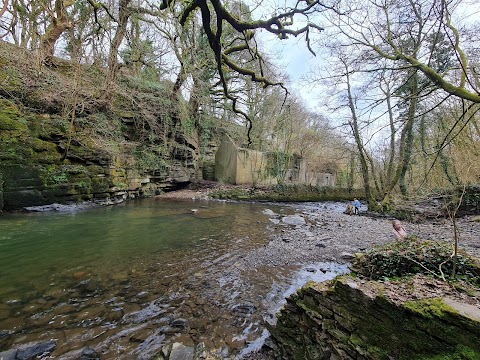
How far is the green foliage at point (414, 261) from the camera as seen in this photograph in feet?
9.64

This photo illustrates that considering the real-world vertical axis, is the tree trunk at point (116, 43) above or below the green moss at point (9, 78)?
above

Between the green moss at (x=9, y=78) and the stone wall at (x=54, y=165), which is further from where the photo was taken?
the green moss at (x=9, y=78)

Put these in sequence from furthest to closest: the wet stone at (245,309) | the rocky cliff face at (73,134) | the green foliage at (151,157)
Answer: the green foliage at (151,157), the rocky cliff face at (73,134), the wet stone at (245,309)

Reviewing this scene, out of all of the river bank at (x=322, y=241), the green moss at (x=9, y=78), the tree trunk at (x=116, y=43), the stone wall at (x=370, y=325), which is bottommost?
the river bank at (x=322, y=241)

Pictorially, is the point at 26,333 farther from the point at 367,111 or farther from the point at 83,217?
the point at 83,217

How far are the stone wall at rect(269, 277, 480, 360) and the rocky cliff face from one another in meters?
9.96

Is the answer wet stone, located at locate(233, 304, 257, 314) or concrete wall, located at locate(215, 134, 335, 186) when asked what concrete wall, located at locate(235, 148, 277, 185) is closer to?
concrete wall, located at locate(215, 134, 335, 186)

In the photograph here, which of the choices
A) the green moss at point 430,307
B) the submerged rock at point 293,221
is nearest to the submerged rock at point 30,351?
the green moss at point 430,307

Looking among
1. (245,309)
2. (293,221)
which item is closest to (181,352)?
(245,309)

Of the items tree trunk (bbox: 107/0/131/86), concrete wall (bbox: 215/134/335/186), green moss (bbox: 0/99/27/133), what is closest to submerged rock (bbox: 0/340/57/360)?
green moss (bbox: 0/99/27/133)

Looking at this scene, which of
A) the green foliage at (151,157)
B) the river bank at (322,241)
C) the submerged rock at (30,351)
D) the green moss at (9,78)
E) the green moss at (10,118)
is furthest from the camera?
the green foliage at (151,157)

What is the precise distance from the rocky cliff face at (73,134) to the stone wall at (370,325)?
392 inches

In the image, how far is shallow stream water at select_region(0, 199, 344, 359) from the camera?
9.09ft

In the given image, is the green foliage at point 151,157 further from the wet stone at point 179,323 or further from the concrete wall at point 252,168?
the wet stone at point 179,323
